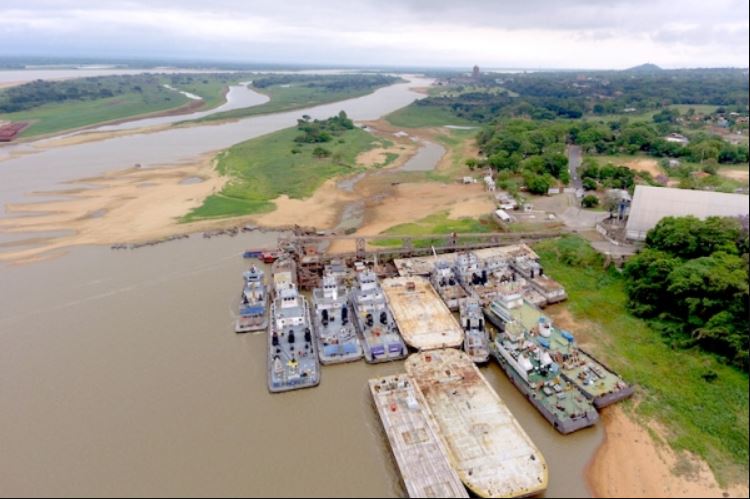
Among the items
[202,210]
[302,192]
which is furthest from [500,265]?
[202,210]

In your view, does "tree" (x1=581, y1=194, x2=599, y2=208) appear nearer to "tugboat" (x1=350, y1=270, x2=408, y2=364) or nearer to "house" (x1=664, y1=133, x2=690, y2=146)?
"tugboat" (x1=350, y1=270, x2=408, y2=364)

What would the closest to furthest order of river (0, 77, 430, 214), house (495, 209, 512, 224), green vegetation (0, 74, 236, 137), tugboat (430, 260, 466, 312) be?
tugboat (430, 260, 466, 312), house (495, 209, 512, 224), river (0, 77, 430, 214), green vegetation (0, 74, 236, 137)

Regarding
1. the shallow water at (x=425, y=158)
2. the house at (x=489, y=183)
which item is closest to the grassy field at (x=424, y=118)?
the shallow water at (x=425, y=158)


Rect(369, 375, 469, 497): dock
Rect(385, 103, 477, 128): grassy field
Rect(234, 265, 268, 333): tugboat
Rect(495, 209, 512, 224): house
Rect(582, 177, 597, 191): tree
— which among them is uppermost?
Rect(385, 103, 477, 128): grassy field

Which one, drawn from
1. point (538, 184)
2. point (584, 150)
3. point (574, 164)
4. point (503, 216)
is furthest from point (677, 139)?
point (503, 216)

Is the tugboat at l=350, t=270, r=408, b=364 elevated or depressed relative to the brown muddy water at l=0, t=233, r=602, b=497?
elevated

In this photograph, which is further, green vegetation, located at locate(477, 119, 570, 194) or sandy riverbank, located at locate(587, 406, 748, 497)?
green vegetation, located at locate(477, 119, 570, 194)

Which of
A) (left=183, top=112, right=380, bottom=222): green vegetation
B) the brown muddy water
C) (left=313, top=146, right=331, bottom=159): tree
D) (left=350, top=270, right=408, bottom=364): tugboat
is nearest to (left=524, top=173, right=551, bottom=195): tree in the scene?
(left=183, top=112, right=380, bottom=222): green vegetation

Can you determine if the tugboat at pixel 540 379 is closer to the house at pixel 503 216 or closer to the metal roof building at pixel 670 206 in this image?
the metal roof building at pixel 670 206
